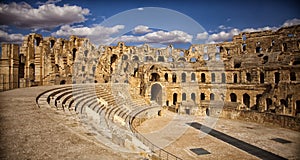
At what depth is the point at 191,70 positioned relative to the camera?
3138 centimetres

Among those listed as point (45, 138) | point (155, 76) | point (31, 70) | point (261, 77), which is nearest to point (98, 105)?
point (45, 138)

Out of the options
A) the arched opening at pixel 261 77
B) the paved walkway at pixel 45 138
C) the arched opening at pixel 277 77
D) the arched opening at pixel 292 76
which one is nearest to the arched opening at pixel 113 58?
the arched opening at pixel 261 77

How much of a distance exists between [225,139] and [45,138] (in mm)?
11935

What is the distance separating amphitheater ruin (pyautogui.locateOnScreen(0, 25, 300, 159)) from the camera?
18.9 meters

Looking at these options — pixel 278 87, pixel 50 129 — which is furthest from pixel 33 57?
pixel 278 87

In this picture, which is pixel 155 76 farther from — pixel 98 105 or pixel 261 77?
pixel 98 105

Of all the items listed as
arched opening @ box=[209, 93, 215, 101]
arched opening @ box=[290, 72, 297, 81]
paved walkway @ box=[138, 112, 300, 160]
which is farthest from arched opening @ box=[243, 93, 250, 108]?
paved walkway @ box=[138, 112, 300, 160]

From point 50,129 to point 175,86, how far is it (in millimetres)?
24587

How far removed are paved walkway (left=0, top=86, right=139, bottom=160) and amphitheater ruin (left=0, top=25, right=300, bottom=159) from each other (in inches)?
260

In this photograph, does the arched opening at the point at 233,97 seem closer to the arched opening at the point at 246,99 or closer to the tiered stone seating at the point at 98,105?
the arched opening at the point at 246,99

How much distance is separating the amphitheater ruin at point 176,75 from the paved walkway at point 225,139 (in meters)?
1.73

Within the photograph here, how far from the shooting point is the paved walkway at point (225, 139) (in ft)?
38.0

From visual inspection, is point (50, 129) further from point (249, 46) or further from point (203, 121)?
point (249, 46)

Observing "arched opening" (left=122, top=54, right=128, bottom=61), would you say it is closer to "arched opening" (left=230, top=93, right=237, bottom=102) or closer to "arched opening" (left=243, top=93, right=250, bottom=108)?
"arched opening" (left=230, top=93, right=237, bottom=102)
